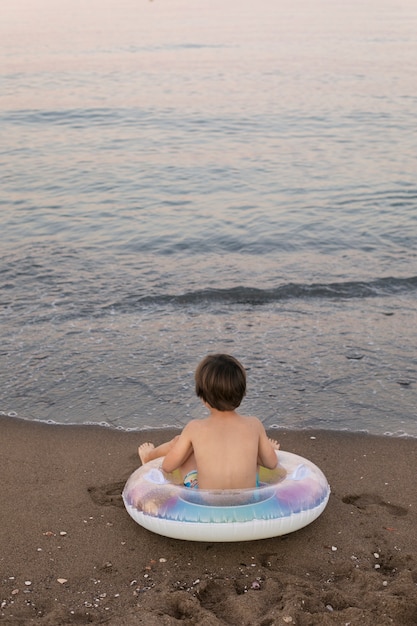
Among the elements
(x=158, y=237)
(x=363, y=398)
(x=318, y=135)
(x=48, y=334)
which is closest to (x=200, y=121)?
(x=318, y=135)

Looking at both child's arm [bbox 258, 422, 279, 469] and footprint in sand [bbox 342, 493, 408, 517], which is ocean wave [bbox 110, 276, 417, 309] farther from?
child's arm [bbox 258, 422, 279, 469]

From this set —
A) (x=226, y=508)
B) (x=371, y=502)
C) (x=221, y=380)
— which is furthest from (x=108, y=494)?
(x=371, y=502)

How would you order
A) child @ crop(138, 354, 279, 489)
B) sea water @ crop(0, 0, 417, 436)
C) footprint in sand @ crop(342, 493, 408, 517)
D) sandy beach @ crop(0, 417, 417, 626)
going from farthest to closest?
sea water @ crop(0, 0, 417, 436), footprint in sand @ crop(342, 493, 408, 517), child @ crop(138, 354, 279, 489), sandy beach @ crop(0, 417, 417, 626)

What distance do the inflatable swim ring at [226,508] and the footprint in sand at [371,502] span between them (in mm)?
340

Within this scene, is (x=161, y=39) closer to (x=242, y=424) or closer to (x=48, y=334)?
(x=48, y=334)

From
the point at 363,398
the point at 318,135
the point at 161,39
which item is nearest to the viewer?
the point at 363,398

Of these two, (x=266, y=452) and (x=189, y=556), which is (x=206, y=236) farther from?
(x=189, y=556)

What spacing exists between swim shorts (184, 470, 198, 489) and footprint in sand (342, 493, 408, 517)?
3.07 feet

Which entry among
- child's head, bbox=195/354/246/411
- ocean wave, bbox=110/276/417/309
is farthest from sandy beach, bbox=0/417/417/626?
ocean wave, bbox=110/276/417/309

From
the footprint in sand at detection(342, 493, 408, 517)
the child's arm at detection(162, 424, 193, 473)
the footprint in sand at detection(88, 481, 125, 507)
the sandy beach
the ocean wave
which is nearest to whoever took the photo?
the sandy beach

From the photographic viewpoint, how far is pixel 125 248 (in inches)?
433

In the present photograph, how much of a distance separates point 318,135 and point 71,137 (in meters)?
5.37

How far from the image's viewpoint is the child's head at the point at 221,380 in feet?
14.4

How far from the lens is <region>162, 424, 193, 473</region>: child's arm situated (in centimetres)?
459
